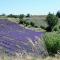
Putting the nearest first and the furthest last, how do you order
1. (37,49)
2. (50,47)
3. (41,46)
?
1. (37,49)
2. (41,46)
3. (50,47)

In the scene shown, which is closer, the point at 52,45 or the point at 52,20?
the point at 52,45

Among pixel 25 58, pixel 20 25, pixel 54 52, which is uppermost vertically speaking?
pixel 25 58

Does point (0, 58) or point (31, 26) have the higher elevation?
point (0, 58)

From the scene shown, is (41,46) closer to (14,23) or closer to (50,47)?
(50,47)

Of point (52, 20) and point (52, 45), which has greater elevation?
point (52, 45)

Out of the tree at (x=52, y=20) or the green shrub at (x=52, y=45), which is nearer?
the green shrub at (x=52, y=45)

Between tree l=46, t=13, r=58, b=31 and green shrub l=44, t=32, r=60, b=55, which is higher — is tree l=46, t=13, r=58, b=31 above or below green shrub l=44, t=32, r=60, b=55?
below

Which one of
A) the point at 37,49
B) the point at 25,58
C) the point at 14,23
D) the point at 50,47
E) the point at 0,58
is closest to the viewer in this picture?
the point at 0,58

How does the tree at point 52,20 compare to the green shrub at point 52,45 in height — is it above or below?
below

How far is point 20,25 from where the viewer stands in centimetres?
6956

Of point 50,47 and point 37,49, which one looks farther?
point 50,47

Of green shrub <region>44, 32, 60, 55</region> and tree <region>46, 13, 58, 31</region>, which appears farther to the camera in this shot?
tree <region>46, 13, 58, 31</region>

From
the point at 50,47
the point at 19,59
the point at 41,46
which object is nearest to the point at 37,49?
the point at 41,46

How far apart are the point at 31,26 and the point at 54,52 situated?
166 ft
